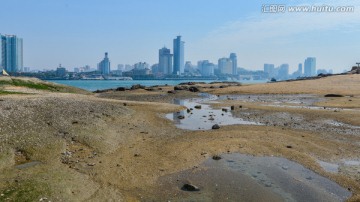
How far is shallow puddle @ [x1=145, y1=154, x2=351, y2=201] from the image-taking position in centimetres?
1395

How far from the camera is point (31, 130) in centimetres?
2027

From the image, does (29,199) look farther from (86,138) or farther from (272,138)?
(272,138)

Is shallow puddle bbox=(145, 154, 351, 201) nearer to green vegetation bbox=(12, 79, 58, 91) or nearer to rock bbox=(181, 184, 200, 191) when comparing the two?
rock bbox=(181, 184, 200, 191)

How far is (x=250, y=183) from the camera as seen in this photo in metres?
15.5

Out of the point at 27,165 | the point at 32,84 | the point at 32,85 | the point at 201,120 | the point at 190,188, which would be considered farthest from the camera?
the point at 32,84

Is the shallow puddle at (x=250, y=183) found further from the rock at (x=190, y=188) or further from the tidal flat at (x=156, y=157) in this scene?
the rock at (x=190, y=188)

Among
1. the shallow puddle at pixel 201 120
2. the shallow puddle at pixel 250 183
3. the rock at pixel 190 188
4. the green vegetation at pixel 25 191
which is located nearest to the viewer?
the green vegetation at pixel 25 191

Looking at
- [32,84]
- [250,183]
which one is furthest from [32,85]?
[250,183]

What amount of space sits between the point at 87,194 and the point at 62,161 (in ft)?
14.2

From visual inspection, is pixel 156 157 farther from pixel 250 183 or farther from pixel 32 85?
pixel 32 85

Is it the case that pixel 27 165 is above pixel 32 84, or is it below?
below

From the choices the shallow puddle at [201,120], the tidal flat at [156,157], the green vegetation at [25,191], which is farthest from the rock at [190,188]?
the shallow puddle at [201,120]

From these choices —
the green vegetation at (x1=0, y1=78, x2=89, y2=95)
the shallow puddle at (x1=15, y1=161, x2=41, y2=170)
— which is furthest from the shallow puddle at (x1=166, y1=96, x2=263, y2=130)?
the green vegetation at (x1=0, y1=78, x2=89, y2=95)

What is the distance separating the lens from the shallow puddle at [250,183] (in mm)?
13945
